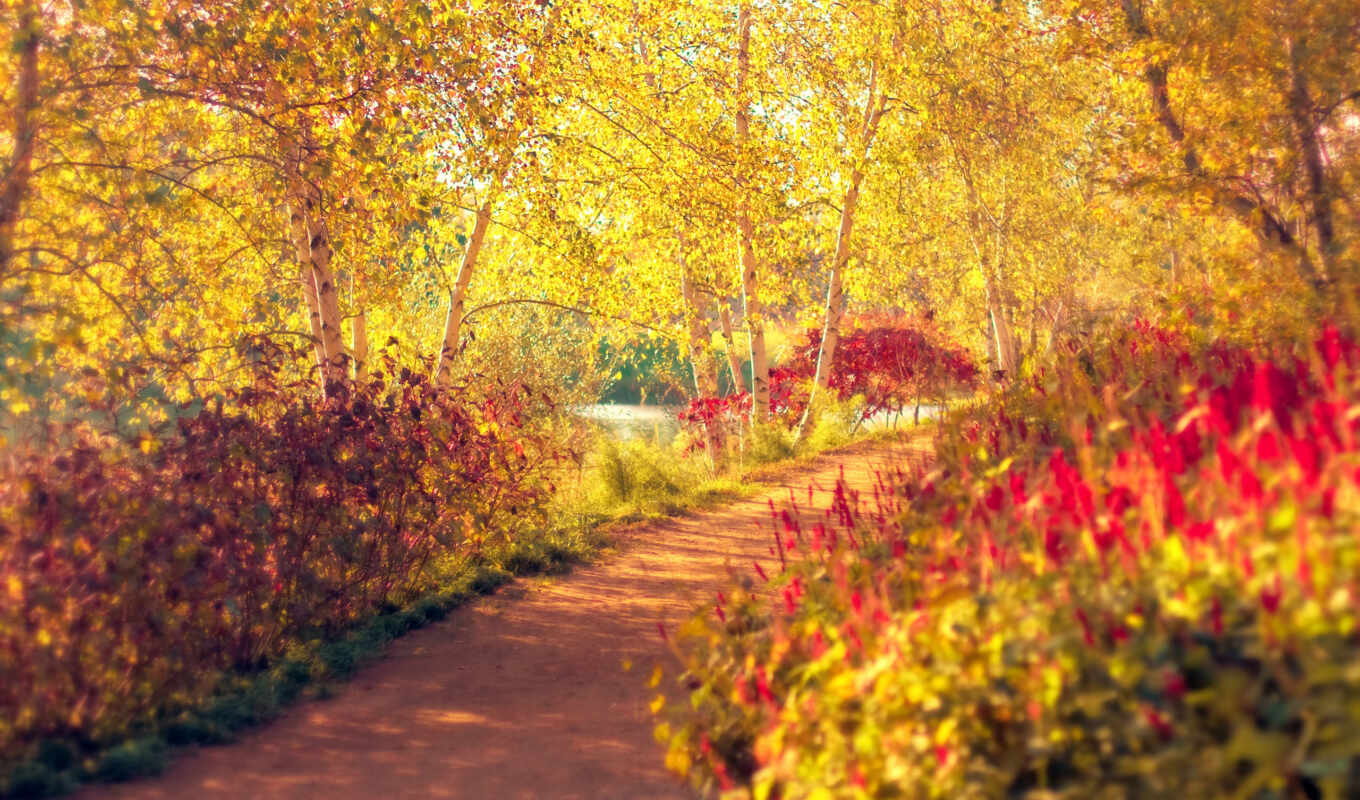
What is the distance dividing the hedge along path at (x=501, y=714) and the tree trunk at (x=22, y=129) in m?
3.00

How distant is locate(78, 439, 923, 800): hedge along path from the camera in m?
4.38

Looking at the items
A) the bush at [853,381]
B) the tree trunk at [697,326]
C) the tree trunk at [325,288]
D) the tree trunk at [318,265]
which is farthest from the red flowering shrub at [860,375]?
the tree trunk at [325,288]

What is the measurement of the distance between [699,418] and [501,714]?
10.3 meters

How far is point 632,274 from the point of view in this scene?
15.2 metres

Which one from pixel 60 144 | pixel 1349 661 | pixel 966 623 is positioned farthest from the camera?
pixel 60 144

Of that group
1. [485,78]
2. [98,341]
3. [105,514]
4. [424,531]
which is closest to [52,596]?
[105,514]

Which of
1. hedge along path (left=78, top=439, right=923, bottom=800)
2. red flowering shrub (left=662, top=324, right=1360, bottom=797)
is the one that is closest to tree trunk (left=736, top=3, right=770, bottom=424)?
hedge along path (left=78, top=439, right=923, bottom=800)

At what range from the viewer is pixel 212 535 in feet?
17.7

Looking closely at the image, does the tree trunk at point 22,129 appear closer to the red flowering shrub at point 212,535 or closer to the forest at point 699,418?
the forest at point 699,418

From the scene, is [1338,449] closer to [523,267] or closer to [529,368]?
[523,267]

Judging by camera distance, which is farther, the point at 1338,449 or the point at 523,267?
the point at 523,267

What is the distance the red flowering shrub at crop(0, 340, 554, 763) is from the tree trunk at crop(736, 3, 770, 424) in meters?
7.08

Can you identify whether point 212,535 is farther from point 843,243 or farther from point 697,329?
point 843,243

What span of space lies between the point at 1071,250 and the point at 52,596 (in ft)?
76.3
